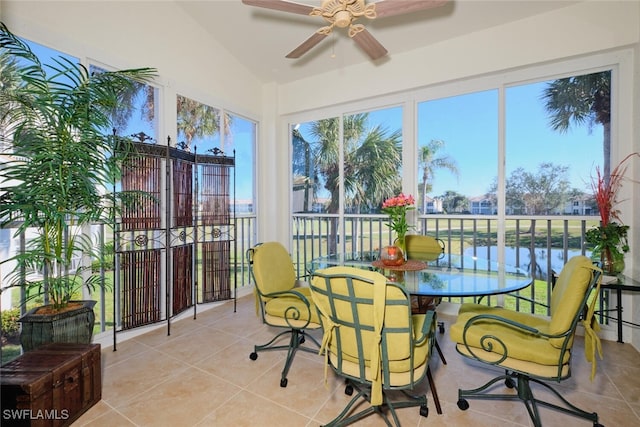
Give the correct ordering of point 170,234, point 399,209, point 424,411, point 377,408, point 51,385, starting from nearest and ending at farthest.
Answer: point 51,385 → point 377,408 → point 424,411 → point 399,209 → point 170,234

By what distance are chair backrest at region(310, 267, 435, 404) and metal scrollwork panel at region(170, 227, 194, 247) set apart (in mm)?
2287

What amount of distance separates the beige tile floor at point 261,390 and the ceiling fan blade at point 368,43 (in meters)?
2.65

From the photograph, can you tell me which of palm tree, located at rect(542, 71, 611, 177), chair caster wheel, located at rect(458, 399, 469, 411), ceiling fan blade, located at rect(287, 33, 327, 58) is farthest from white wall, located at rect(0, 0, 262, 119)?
palm tree, located at rect(542, 71, 611, 177)

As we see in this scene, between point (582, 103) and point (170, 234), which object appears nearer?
point (582, 103)

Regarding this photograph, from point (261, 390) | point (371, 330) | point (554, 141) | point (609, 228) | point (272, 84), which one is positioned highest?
point (272, 84)

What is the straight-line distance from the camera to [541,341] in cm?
162

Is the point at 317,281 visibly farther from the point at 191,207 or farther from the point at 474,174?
the point at 474,174

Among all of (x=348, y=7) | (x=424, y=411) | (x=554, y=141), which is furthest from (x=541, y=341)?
(x=348, y=7)

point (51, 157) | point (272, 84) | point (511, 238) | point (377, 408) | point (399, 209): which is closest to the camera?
point (377, 408)

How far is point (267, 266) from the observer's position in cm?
232

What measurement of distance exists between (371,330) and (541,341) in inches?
39.7

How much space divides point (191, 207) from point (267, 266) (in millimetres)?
1517

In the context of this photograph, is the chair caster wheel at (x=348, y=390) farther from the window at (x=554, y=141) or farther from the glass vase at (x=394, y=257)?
the window at (x=554, y=141)

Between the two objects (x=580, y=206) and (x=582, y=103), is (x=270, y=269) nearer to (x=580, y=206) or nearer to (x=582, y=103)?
(x=580, y=206)
